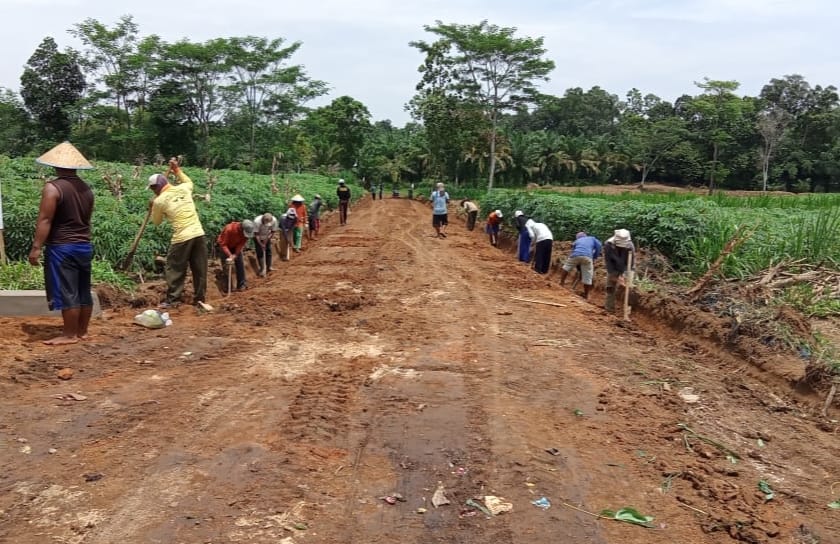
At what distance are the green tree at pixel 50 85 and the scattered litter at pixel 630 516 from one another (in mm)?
38228

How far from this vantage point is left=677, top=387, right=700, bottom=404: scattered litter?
17.8ft

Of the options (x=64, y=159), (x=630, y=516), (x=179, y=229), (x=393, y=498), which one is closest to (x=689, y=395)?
(x=630, y=516)

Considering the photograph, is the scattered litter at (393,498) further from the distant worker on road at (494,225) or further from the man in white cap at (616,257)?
the distant worker on road at (494,225)

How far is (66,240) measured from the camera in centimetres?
558

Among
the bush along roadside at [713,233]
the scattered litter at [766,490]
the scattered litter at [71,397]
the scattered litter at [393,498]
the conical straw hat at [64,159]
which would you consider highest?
the conical straw hat at [64,159]

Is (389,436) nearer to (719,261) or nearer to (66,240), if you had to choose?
(66,240)

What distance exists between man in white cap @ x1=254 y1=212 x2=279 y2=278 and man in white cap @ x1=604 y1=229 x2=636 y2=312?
5.63 meters

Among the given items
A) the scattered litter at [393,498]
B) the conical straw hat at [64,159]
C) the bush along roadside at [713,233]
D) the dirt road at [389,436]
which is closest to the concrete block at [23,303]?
the dirt road at [389,436]

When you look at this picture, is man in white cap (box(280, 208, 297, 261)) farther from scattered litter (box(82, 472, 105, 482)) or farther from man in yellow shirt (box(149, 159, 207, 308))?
scattered litter (box(82, 472, 105, 482))

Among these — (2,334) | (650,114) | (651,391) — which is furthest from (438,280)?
(650,114)

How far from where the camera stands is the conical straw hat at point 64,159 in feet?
18.3

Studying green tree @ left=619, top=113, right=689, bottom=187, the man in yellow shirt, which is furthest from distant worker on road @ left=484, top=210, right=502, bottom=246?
green tree @ left=619, top=113, right=689, bottom=187

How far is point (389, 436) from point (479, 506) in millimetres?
1008

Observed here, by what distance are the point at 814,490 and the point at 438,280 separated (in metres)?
7.21
